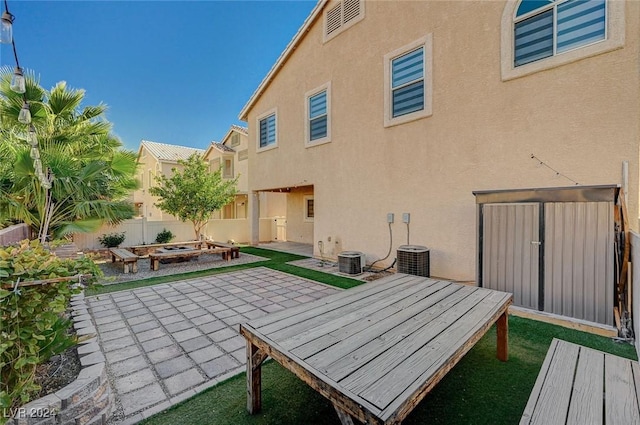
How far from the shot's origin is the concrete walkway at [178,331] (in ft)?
9.00

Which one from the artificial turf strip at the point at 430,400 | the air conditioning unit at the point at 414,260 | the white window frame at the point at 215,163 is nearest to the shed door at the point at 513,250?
the artificial turf strip at the point at 430,400

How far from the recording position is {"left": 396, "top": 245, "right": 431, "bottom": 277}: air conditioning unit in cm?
610

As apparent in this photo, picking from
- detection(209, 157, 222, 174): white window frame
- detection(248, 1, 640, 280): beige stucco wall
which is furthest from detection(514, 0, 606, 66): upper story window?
detection(209, 157, 222, 174): white window frame

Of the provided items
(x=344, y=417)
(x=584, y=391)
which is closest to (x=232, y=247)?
(x=344, y=417)

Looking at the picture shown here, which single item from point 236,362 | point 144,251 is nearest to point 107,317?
point 236,362

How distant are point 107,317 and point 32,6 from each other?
536cm

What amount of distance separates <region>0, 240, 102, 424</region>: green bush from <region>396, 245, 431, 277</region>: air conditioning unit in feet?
18.6

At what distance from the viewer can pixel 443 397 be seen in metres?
2.59

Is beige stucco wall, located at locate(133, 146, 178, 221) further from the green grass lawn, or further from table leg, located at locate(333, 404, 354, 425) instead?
table leg, located at locate(333, 404, 354, 425)

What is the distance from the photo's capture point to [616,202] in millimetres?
3721

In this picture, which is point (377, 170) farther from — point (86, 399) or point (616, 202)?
point (86, 399)

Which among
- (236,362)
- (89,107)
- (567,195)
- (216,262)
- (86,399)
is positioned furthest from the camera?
(216,262)

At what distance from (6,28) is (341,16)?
813cm

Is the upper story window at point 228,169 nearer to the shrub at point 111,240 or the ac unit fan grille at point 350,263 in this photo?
the shrub at point 111,240
